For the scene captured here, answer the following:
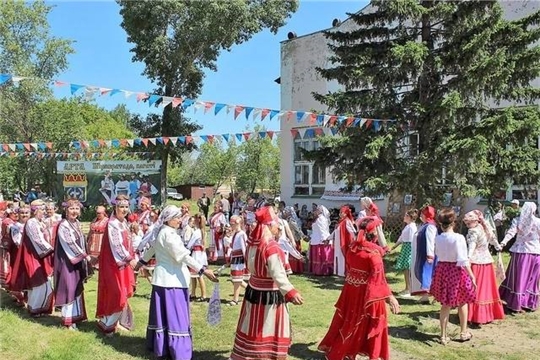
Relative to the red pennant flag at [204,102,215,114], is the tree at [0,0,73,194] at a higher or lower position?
higher

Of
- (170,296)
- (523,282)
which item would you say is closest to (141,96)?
(170,296)

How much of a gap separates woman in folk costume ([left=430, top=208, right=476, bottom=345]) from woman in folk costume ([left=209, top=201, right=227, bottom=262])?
6.95 meters

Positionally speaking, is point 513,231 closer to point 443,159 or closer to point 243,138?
point 443,159

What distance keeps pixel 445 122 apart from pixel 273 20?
17808mm

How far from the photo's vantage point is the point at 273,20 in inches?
1088

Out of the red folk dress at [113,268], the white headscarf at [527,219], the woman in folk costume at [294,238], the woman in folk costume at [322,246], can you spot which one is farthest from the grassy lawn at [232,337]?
the woman in folk costume at [294,238]

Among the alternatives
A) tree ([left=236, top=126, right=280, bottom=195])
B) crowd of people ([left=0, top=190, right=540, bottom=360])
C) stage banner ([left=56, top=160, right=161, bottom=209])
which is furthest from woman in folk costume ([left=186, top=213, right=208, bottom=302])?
tree ([left=236, top=126, right=280, bottom=195])

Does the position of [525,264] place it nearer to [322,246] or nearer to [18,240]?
[322,246]

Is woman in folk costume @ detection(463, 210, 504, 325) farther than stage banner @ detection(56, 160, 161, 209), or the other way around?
stage banner @ detection(56, 160, 161, 209)

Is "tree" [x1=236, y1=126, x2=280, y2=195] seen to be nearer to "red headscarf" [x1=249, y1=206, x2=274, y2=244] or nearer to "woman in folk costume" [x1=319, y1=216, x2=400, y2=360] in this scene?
"woman in folk costume" [x1=319, y1=216, x2=400, y2=360]

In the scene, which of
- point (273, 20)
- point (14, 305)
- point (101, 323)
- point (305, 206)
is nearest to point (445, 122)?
point (101, 323)

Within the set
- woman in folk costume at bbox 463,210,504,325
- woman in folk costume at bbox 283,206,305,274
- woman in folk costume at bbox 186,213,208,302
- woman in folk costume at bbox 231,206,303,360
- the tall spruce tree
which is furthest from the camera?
woman in folk costume at bbox 283,206,305,274

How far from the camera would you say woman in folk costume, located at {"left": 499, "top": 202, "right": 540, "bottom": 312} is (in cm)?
845

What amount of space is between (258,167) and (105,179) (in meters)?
25.5
